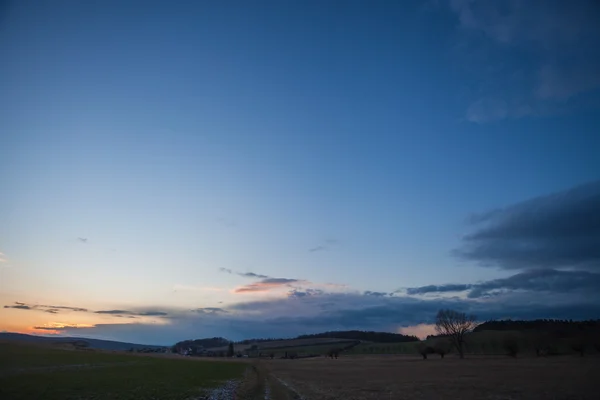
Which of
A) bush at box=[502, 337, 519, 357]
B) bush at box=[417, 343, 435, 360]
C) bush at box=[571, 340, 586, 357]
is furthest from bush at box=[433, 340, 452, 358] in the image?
bush at box=[571, 340, 586, 357]

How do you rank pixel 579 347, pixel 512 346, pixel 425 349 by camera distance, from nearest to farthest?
pixel 512 346
pixel 579 347
pixel 425 349

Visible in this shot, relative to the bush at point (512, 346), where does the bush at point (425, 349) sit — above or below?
below

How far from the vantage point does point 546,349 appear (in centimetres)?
13912

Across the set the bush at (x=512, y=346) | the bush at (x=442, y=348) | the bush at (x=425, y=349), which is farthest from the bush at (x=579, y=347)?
the bush at (x=425, y=349)

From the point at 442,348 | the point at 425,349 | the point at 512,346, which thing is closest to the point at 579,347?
the point at 512,346

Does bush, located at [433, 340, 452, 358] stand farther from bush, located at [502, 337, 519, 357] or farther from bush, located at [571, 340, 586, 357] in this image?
bush, located at [571, 340, 586, 357]

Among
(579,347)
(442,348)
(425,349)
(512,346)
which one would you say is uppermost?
(512,346)

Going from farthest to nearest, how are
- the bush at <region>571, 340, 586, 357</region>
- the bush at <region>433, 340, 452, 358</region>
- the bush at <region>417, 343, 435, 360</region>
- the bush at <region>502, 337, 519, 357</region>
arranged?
the bush at <region>417, 343, 435, 360</region>, the bush at <region>433, 340, 452, 358</region>, the bush at <region>571, 340, 586, 357</region>, the bush at <region>502, 337, 519, 357</region>

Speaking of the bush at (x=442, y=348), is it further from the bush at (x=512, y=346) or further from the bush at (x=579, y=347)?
the bush at (x=579, y=347)

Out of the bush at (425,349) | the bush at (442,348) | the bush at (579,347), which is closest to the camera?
the bush at (579,347)

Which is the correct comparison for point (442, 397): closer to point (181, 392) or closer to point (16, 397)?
point (181, 392)

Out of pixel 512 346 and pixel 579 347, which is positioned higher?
pixel 512 346

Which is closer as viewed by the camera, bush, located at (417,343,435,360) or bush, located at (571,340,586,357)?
bush, located at (571,340,586,357)

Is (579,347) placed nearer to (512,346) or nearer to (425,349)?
(512,346)
